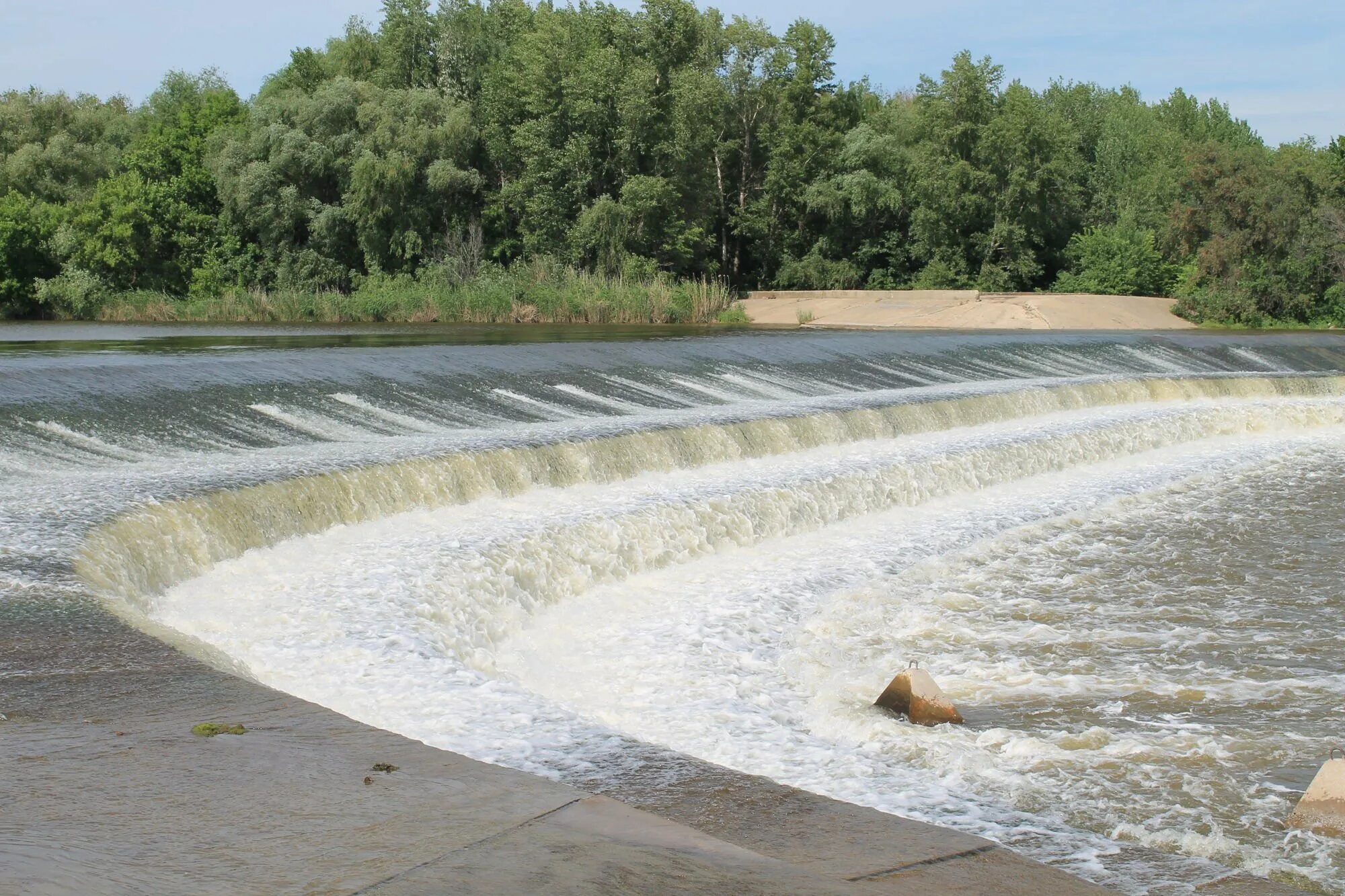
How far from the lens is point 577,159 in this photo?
139 ft

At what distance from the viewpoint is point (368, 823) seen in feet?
12.7

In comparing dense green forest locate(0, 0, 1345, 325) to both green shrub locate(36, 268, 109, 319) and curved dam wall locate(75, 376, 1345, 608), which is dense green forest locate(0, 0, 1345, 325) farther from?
curved dam wall locate(75, 376, 1345, 608)

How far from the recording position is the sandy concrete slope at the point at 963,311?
3628 cm

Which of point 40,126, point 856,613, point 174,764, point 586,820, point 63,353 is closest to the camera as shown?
point 586,820

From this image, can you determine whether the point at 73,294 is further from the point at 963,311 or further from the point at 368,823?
the point at 368,823

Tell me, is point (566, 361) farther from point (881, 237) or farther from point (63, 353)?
point (881, 237)

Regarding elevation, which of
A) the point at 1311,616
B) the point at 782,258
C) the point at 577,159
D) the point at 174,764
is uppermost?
the point at 577,159

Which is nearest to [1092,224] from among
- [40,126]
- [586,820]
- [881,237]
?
[881,237]

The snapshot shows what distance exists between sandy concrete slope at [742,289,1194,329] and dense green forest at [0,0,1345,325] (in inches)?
73.4

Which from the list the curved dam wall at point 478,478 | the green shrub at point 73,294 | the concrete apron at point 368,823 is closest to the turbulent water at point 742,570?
the curved dam wall at point 478,478

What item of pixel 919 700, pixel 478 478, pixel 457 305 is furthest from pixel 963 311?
pixel 919 700

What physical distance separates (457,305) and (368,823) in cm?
3241

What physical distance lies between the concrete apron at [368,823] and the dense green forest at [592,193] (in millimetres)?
30850

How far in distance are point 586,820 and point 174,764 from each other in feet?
5.08
